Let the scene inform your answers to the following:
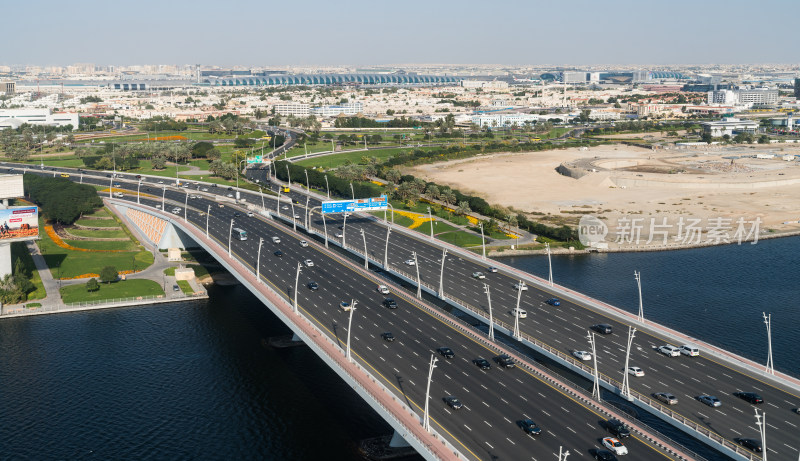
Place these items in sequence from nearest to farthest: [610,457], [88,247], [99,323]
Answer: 1. [610,457]
2. [99,323]
3. [88,247]

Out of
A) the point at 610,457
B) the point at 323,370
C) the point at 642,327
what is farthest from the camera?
the point at 323,370

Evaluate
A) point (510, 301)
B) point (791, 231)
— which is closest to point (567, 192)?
point (791, 231)

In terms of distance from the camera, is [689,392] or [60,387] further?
[60,387]

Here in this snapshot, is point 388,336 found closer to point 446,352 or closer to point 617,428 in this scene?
point 446,352

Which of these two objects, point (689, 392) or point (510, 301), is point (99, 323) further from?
point (689, 392)

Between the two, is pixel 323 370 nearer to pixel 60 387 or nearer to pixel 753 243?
pixel 60 387

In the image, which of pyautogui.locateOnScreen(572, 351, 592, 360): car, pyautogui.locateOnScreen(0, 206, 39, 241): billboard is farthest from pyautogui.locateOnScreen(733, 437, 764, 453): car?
pyautogui.locateOnScreen(0, 206, 39, 241): billboard

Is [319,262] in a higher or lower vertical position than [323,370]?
higher

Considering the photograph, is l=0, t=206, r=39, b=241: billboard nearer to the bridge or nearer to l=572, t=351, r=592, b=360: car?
the bridge
